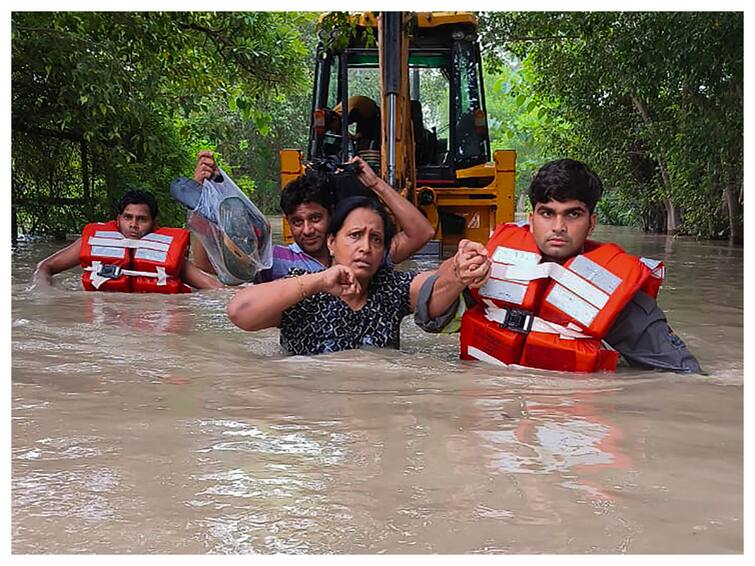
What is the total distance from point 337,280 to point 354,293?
0.22 m

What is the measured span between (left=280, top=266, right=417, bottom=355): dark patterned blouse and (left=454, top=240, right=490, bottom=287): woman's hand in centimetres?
37

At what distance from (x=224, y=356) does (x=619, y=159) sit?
16.7m

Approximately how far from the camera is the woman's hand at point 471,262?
12.0 ft

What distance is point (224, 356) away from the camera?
4.45 m

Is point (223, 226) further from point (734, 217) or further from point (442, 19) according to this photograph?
point (734, 217)

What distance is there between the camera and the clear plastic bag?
14.6 feet

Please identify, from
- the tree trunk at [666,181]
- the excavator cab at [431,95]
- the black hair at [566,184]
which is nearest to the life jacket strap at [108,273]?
the excavator cab at [431,95]

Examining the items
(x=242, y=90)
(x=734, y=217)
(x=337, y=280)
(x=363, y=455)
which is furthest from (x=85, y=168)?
(x=363, y=455)

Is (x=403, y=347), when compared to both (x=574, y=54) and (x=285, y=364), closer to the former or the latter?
(x=285, y=364)

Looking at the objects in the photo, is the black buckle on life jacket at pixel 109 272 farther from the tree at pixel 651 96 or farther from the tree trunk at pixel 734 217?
the tree trunk at pixel 734 217

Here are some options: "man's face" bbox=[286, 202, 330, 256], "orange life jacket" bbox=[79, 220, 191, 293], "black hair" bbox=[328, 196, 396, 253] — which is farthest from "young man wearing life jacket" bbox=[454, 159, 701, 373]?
"orange life jacket" bbox=[79, 220, 191, 293]

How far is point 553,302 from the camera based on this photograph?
3863 mm

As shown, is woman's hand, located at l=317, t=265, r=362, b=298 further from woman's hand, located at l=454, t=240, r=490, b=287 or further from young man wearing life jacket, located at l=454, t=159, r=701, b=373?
young man wearing life jacket, located at l=454, t=159, r=701, b=373

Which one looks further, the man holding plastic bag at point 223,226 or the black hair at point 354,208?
the man holding plastic bag at point 223,226
